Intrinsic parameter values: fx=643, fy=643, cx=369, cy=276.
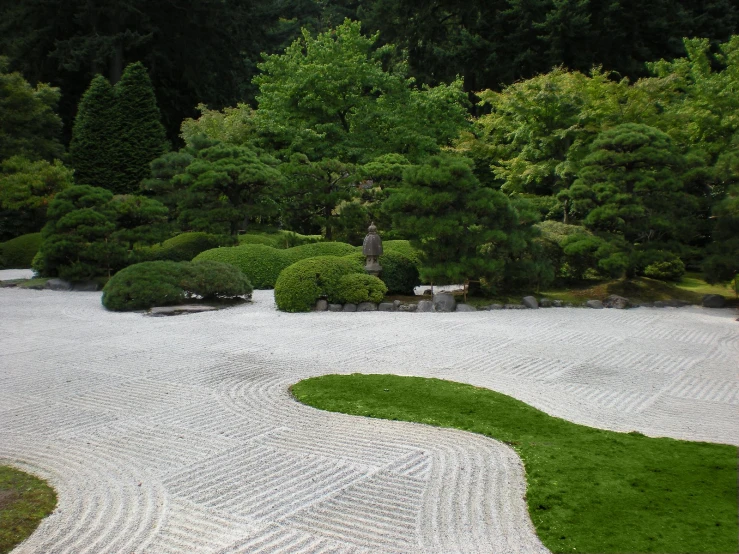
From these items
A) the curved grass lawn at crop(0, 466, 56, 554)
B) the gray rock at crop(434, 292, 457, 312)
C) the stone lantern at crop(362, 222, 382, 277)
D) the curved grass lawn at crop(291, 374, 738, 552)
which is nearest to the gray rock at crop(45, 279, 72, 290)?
the stone lantern at crop(362, 222, 382, 277)

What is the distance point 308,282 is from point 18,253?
1337cm

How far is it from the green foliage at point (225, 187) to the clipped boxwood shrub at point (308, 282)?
5.07 metres

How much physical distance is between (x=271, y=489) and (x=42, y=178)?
19033 millimetres

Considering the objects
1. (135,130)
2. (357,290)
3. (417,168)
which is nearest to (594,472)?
(357,290)

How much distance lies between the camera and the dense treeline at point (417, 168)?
12.6m

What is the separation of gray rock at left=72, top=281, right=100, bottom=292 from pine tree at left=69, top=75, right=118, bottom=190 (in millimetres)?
10619

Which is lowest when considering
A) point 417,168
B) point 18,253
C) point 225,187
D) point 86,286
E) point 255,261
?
point 86,286

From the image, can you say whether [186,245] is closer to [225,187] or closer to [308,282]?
[225,187]

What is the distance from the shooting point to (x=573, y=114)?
57.0 feet

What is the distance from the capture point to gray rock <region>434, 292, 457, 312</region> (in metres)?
12.0

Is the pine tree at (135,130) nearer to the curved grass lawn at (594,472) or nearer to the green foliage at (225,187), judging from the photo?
the green foliage at (225,187)

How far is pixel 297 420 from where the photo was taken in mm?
5508

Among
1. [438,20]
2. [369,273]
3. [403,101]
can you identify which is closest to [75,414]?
[369,273]

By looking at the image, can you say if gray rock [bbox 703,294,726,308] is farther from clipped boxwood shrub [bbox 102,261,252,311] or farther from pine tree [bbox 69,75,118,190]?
pine tree [bbox 69,75,118,190]
